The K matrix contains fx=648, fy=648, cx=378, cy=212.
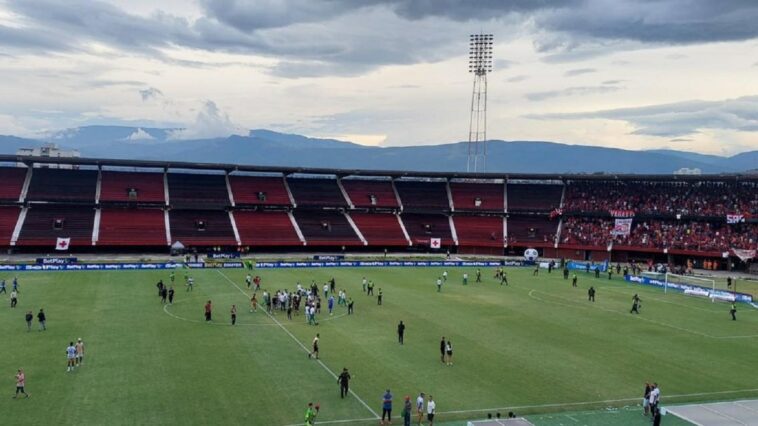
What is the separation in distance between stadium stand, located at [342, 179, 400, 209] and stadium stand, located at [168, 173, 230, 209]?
18257 millimetres

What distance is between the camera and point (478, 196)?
98.8m

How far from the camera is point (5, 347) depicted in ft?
103

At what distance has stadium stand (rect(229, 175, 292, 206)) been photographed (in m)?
89.5

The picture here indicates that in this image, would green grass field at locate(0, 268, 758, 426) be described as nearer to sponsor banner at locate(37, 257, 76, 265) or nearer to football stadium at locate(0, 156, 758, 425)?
football stadium at locate(0, 156, 758, 425)

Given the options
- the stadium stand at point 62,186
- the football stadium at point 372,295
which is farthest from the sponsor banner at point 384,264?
the stadium stand at point 62,186

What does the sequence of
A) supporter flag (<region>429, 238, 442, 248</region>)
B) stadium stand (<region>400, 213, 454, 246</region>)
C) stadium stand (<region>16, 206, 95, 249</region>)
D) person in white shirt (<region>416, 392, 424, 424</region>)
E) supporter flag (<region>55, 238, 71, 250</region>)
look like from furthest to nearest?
stadium stand (<region>400, 213, 454, 246</region>) → supporter flag (<region>429, 238, 442, 248</region>) → stadium stand (<region>16, 206, 95, 249</region>) → supporter flag (<region>55, 238, 71, 250</region>) → person in white shirt (<region>416, 392, 424, 424</region>)

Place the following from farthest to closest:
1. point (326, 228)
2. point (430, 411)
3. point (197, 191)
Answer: point (197, 191), point (326, 228), point (430, 411)

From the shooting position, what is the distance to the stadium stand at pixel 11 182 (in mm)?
77750

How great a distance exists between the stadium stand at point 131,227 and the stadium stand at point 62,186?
11.9 ft

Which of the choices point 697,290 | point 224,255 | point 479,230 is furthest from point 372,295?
point 479,230

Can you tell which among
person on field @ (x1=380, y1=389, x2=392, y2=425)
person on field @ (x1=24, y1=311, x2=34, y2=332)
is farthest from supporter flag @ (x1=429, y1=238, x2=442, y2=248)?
person on field @ (x1=380, y1=389, x2=392, y2=425)

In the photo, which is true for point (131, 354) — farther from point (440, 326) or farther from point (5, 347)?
point (440, 326)

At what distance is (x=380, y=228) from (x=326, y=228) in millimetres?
7613

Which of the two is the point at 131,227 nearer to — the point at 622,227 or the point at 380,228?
the point at 380,228
